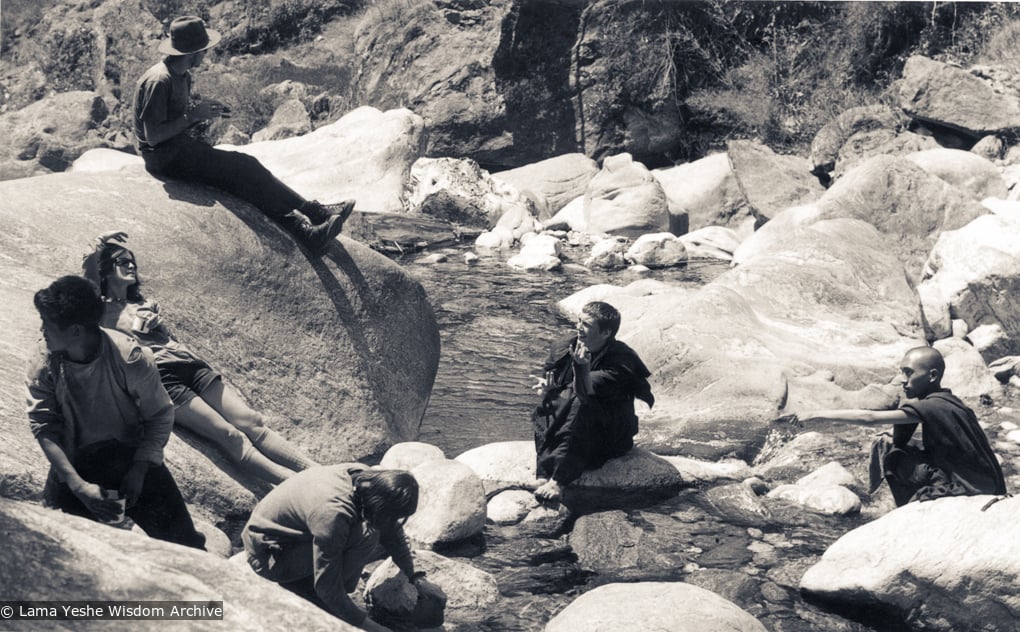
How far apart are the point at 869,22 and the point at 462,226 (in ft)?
27.6

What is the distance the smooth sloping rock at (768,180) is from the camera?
53.1 feet

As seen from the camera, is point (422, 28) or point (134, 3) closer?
point (422, 28)

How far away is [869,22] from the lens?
20.7 m

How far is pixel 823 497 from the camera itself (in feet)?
23.6

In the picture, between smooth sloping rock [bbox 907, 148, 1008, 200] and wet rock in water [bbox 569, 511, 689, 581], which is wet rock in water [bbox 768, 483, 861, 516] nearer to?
wet rock in water [bbox 569, 511, 689, 581]

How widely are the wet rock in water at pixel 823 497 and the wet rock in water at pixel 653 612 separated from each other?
2.13m

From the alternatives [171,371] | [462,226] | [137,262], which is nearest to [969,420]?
[171,371]

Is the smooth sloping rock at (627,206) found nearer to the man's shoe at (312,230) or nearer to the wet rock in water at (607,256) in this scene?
the wet rock in water at (607,256)

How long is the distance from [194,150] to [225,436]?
1.89 meters

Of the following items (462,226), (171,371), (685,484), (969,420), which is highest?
(171,371)

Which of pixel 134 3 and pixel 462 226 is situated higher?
pixel 134 3

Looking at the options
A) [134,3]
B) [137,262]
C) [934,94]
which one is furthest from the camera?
[134,3]

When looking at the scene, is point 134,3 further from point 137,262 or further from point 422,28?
point 137,262

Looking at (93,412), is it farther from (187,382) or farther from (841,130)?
(841,130)
